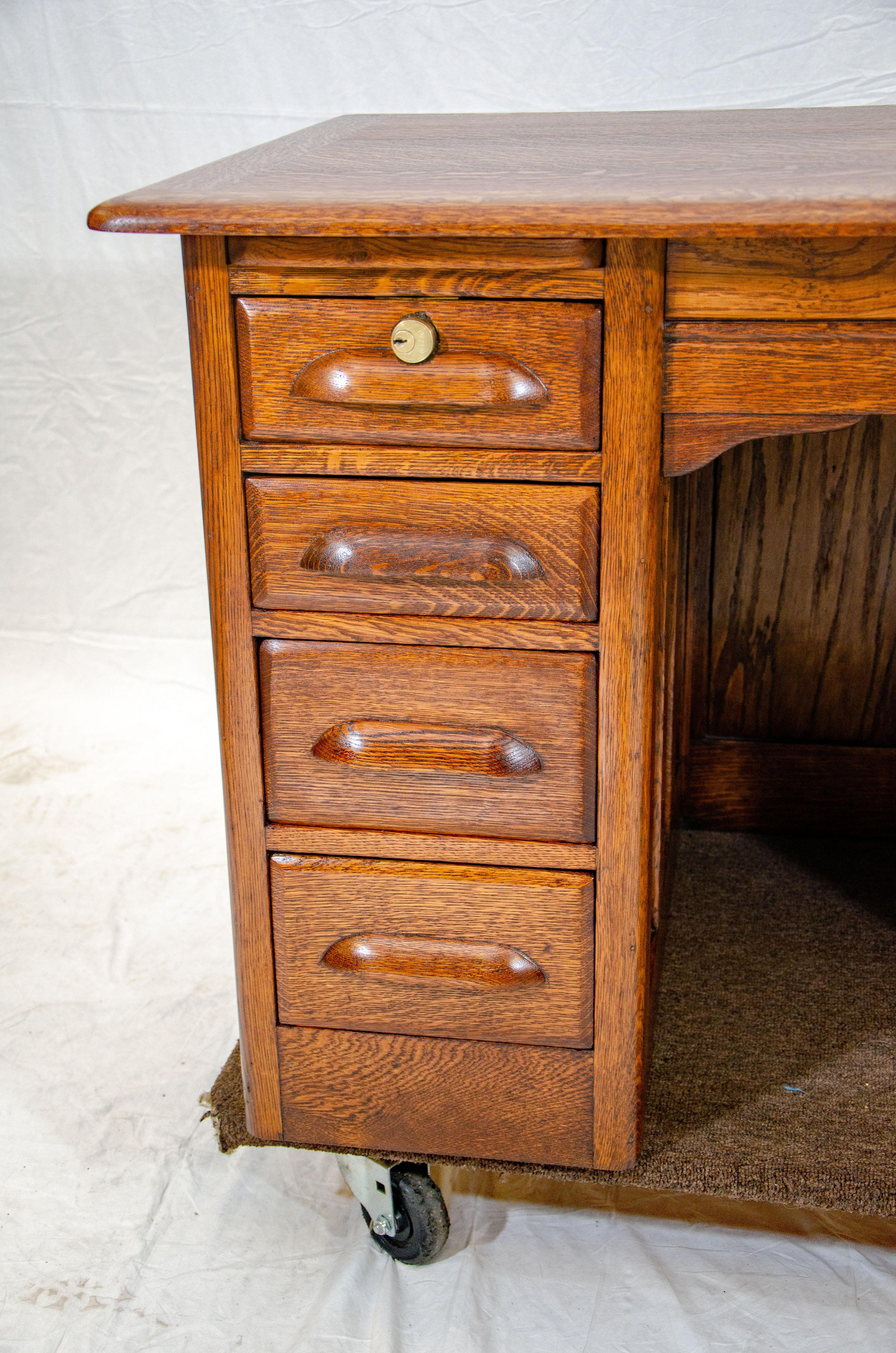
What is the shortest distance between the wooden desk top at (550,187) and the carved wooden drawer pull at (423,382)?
0.13m

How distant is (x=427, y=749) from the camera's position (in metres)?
1.39

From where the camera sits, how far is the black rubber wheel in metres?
1.58

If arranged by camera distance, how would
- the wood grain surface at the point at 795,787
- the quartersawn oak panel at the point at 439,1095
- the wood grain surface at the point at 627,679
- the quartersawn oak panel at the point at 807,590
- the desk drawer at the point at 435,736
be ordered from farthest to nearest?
1. the wood grain surface at the point at 795,787
2. the quartersawn oak panel at the point at 807,590
3. the quartersawn oak panel at the point at 439,1095
4. the desk drawer at the point at 435,736
5. the wood grain surface at the point at 627,679

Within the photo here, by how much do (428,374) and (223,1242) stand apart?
970mm

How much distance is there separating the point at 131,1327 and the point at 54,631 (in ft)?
5.74

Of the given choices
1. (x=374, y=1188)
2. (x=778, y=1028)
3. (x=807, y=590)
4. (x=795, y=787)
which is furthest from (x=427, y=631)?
(x=795, y=787)

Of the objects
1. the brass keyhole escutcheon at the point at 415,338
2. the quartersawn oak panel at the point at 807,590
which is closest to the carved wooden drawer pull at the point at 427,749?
the brass keyhole escutcheon at the point at 415,338

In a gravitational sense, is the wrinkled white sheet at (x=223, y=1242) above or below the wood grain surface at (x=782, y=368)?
below

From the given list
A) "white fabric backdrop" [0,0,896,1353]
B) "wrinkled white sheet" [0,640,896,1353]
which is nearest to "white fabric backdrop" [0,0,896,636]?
Answer: "white fabric backdrop" [0,0,896,1353]

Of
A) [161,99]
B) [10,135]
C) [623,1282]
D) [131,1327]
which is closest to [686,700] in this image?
[623,1282]

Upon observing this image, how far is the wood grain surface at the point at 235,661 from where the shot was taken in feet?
4.29

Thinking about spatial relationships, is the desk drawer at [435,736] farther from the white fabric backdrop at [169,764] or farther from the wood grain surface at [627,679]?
the white fabric backdrop at [169,764]

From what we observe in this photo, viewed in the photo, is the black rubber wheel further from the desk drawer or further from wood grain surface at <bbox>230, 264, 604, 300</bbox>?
wood grain surface at <bbox>230, 264, 604, 300</bbox>

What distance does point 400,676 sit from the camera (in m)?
1.38
